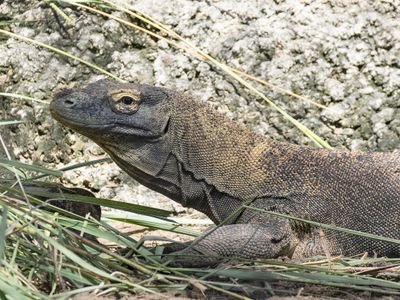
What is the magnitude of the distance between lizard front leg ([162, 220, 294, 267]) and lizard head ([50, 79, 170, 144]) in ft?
2.91

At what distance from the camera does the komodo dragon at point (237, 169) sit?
5547mm

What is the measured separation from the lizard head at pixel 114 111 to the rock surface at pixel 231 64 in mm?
1461

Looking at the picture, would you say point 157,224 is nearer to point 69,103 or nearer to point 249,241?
point 249,241

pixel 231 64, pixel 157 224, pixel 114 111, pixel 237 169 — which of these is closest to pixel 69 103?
pixel 114 111

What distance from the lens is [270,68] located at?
7160 mm

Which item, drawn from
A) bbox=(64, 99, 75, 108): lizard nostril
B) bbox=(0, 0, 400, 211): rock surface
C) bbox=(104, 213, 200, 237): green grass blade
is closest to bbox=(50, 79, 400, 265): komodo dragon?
bbox=(64, 99, 75, 108): lizard nostril

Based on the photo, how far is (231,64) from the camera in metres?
7.22

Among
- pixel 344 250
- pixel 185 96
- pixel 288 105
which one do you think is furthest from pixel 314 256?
pixel 288 105

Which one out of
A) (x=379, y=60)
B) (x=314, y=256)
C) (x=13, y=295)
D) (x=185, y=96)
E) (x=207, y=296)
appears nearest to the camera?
(x=13, y=295)

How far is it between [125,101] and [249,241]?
48.6 inches

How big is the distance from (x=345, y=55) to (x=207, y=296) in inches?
136

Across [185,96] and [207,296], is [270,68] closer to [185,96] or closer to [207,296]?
[185,96]

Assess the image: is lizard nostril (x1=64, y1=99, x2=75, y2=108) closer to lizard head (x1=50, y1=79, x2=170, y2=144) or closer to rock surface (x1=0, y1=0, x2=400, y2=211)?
lizard head (x1=50, y1=79, x2=170, y2=144)

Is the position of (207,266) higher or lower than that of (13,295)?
lower
